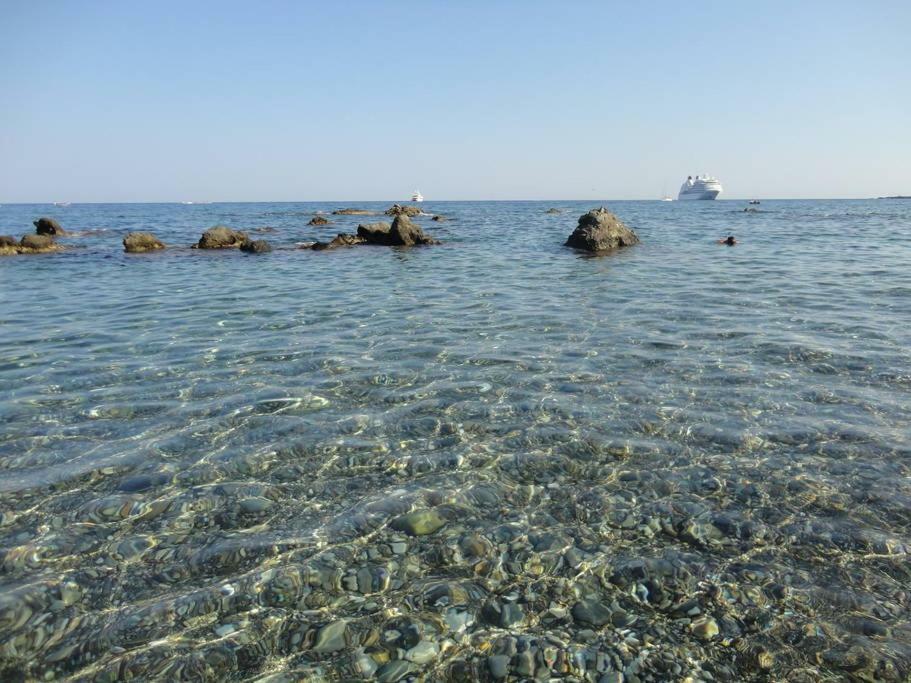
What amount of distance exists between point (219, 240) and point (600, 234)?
23824 millimetres

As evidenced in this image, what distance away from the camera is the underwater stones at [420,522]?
4.99 meters

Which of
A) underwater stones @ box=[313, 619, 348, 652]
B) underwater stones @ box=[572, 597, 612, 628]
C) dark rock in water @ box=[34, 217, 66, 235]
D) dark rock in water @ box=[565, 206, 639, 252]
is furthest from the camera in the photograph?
dark rock in water @ box=[34, 217, 66, 235]

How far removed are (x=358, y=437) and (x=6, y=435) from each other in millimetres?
4784

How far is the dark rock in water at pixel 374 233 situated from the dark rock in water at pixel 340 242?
1.15 feet

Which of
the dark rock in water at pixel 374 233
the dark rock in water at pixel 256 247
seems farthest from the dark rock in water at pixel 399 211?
the dark rock in water at pixel 256 247

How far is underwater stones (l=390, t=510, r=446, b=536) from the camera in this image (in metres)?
4.99

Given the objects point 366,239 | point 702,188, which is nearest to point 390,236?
point 366,239

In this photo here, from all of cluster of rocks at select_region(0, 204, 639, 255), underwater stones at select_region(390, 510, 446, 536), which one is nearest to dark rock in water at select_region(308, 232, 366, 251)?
cluster of rocks at select_region(0, 204, 639, 255)

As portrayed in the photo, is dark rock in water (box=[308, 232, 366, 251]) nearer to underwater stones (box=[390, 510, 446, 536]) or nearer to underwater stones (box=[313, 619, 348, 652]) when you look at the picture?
underwater stones (box=[390, 510, 446, 536])

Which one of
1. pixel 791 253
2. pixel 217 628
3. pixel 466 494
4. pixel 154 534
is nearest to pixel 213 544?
pixel 154 534

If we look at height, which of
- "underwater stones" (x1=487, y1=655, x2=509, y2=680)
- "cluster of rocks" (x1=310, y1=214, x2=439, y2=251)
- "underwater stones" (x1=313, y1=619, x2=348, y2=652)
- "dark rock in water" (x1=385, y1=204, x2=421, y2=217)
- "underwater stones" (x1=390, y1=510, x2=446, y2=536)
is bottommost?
"underwater stones" (x1=313, y1=619, x2=348, y2=652)

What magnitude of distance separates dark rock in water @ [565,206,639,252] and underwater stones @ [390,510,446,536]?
25.6 meters

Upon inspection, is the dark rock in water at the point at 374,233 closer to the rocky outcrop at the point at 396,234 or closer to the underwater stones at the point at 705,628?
the rocky outcrop at the point at 396,234

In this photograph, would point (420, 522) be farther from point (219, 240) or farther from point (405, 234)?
point (219, 240)
